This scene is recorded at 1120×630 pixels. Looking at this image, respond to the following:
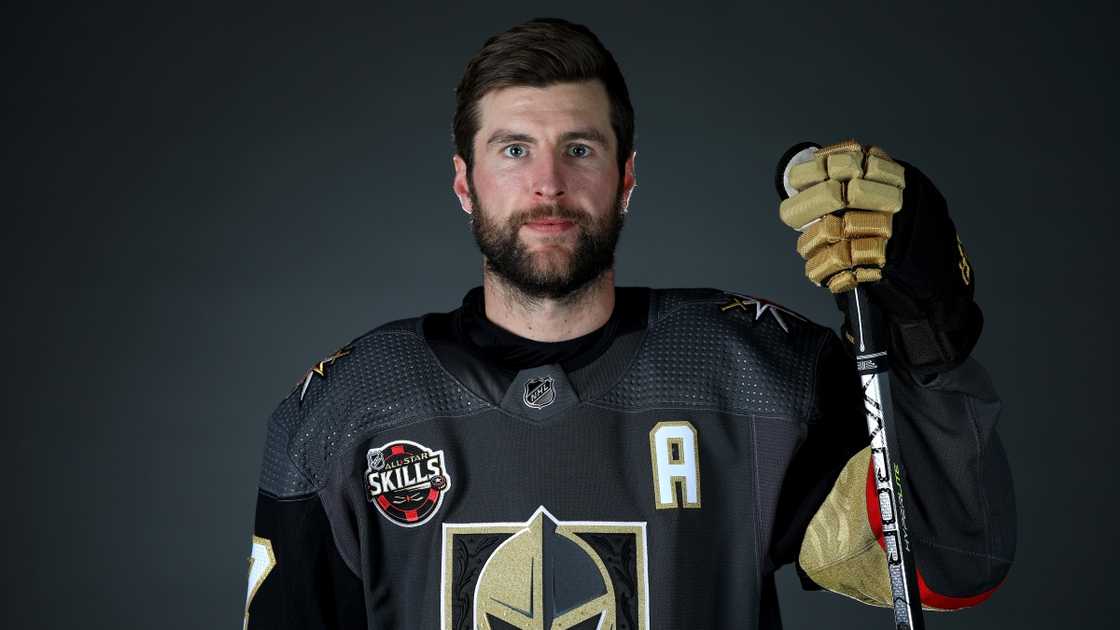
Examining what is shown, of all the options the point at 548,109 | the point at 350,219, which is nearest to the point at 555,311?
the point at 548,109

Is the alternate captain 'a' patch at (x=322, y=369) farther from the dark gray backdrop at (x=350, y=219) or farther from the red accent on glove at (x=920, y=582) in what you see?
the dark gray backdrop at (x=350, y=219)

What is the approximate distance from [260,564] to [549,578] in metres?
0.55

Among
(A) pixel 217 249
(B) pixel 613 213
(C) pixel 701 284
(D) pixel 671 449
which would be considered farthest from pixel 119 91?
(D) pixel 671 449

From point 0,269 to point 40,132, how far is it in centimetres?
41

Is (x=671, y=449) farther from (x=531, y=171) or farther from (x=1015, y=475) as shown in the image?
(x=1015, y=475)

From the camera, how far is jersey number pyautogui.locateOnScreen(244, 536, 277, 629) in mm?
2268

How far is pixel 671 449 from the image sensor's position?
214 cm

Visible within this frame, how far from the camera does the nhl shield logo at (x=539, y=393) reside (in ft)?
7.22

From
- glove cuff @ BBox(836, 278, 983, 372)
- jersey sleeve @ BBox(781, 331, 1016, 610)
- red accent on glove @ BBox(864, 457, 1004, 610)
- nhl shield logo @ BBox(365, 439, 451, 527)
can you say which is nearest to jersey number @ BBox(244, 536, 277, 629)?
nhl shield logo @ BBox(365, 439, 451, 527)

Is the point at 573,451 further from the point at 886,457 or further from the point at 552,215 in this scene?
the point at 886,457

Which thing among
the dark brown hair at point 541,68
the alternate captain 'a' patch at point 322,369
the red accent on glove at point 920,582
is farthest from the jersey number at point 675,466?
the alternate captain 'a' patch at point 322,369

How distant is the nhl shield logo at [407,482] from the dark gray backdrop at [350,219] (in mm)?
1504

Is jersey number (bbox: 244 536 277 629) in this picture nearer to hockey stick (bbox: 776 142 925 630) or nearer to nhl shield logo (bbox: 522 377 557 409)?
nhl shield logo (bbox: 522 377 557 409)

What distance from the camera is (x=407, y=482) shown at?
85.5 inches
